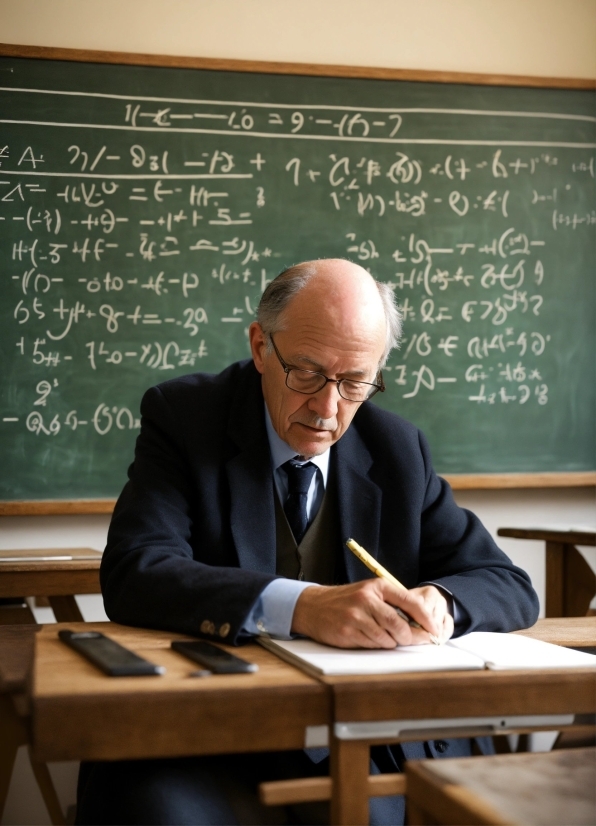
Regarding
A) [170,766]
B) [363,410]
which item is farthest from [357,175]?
[170,766]

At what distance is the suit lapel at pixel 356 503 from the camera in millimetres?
1729

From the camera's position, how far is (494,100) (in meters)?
3.81

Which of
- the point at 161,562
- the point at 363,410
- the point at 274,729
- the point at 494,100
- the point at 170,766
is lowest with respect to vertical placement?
the point at 170,766

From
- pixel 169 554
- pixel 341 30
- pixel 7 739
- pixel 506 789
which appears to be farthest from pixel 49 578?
pixel 341 30

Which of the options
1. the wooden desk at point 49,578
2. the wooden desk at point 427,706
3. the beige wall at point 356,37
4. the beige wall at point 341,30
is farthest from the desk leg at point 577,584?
the wooden desk at point 427,706

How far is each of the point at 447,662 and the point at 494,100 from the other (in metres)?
3.15

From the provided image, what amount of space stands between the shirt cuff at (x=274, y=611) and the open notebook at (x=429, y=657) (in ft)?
0.08

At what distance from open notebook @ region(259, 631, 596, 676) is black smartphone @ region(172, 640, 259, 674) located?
8 cm

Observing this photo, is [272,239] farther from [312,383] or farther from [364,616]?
[364,616]

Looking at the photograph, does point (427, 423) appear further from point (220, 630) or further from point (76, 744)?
point (76, 744)

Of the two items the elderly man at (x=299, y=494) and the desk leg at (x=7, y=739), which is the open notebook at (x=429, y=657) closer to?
the elderly man at (x=299, y=494)

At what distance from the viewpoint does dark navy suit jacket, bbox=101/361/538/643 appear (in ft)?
4.88

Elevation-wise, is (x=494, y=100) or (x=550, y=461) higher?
(x=494, y=100)

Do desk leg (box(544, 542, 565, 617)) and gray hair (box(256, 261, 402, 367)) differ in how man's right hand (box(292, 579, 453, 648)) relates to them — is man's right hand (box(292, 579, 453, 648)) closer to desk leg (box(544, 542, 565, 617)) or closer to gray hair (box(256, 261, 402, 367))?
gray hair (box(256, 261, 402, 367))
